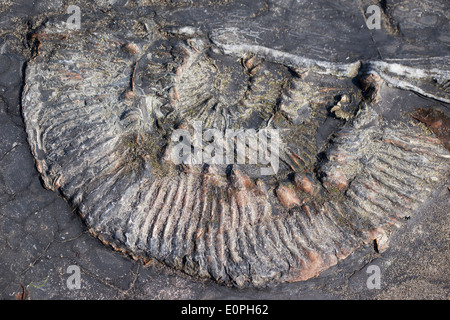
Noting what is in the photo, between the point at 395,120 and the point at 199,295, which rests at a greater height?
the point at 395,120

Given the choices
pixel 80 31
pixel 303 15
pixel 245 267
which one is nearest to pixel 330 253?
pixel 245 267

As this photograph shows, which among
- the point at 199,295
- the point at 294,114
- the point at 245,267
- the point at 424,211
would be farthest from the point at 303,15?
the point at 199,295

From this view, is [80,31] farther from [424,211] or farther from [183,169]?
[424,211]

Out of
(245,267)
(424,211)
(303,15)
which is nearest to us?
(245,267)

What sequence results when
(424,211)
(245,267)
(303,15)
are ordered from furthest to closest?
(303,15)
(424,211)
(245,267)

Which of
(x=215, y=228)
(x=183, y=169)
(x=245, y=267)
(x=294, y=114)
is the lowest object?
(x=245, y=267)

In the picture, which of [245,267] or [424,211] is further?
[424,211]

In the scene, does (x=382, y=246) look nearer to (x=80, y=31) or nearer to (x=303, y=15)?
(x=303, y=15)
